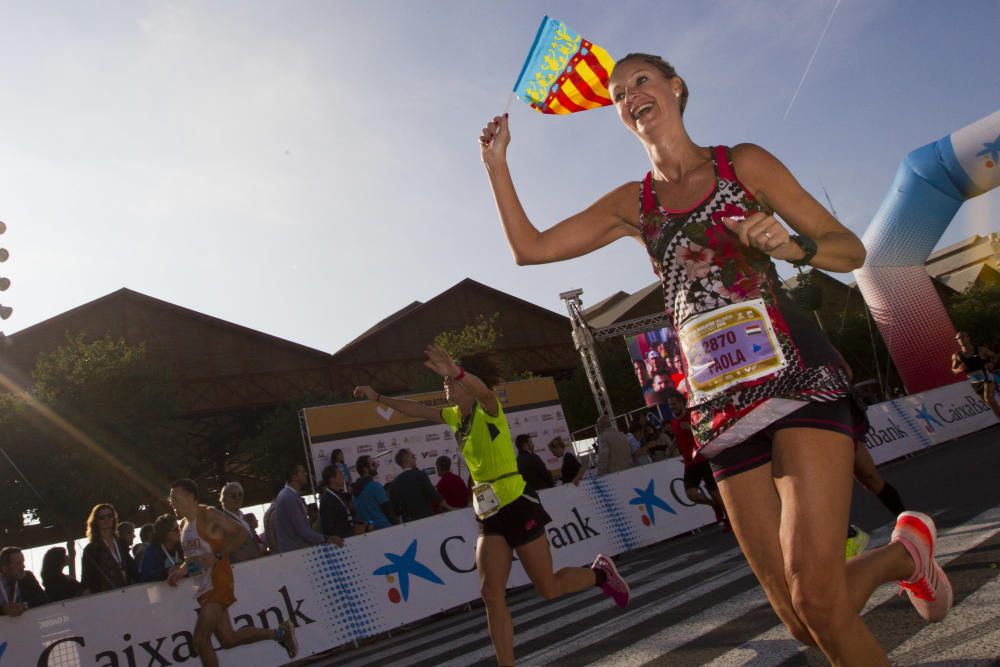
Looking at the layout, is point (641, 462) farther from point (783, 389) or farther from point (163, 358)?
point (163, 358)

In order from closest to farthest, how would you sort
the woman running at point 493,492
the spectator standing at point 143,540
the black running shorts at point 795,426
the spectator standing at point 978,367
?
the black running shorts at point 795,426 → the woman running at point 493,492 → the spectator standing at point 143,540 → the spectator standing at point 978,367

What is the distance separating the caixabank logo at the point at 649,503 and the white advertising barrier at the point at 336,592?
0.06ft

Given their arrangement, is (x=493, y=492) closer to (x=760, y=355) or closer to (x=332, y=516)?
(x=760, y=355)

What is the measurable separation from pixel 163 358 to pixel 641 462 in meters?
28.7

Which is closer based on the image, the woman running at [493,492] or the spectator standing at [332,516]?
the woman running at [493,492]

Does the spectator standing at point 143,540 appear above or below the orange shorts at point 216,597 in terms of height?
above

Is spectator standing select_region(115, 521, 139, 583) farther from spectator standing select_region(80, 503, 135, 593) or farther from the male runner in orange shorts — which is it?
the male runner in orange shorts

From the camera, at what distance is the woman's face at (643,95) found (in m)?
2.78

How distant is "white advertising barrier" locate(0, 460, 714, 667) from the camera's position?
22.8 feet

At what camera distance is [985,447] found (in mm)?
13789

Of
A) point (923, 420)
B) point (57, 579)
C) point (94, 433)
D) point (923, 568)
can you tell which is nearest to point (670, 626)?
point (923, 568)

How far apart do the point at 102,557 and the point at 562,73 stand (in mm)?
6935

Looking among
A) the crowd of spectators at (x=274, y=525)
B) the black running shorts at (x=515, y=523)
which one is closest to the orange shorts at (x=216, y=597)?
the crowd of spectators at (x=274, y=525)

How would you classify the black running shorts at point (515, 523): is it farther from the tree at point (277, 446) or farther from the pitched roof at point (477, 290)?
the pitched roof at point (477, 290)
